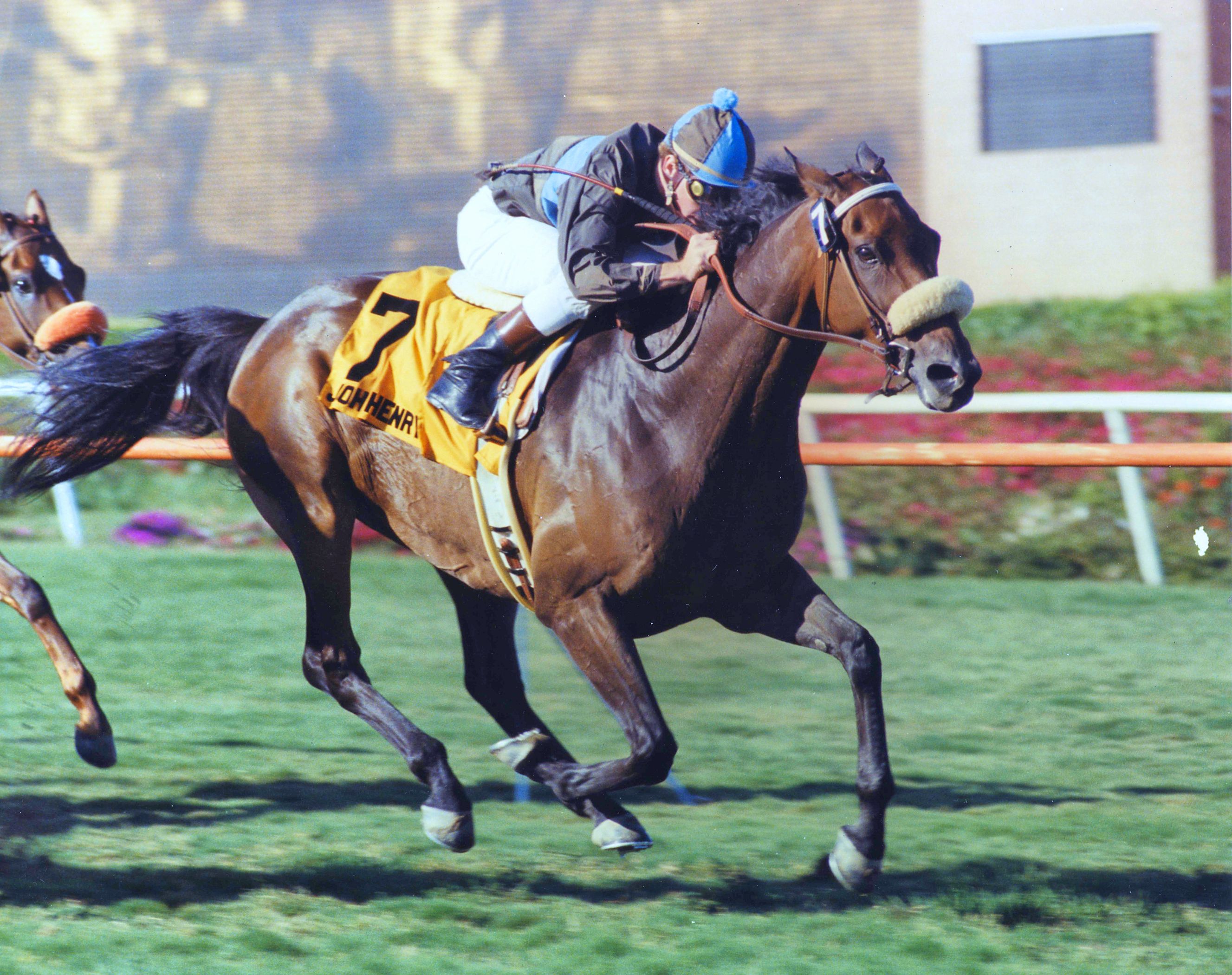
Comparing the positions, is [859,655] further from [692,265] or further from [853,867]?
[692,265]

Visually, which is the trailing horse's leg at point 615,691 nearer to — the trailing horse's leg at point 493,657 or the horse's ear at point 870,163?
the trailing horse's leg at point 493,657

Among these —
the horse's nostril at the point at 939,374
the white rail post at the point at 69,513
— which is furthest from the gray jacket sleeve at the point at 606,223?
the white rail post at the point at 69,513

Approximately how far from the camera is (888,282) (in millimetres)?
2328

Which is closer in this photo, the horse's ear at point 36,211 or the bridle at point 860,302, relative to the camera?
the bridle at point 860,302

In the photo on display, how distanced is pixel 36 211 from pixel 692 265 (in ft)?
7.74

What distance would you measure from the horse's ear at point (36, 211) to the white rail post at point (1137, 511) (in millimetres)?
3625

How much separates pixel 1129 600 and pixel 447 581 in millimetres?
3220

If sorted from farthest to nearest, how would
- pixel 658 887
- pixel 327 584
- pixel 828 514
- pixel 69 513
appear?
1. pixel 69 513
2. pixel 828 514
3. pixel 327 584
4. pixel 658 887

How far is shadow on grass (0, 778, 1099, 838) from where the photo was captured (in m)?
3.28

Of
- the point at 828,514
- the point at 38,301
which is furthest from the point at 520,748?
the point at 828,514

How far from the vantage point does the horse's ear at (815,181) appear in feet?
7.90

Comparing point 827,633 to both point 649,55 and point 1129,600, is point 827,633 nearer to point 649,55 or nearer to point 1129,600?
point 649,55

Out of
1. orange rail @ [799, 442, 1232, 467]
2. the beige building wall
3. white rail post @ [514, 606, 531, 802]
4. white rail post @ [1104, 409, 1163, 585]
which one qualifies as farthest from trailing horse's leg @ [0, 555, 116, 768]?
white rail post @ [1104, 409, 1163, 585]

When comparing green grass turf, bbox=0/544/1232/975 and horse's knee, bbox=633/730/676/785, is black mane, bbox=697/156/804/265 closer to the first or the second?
horse's knee, bbox=633/730/676/785
